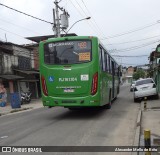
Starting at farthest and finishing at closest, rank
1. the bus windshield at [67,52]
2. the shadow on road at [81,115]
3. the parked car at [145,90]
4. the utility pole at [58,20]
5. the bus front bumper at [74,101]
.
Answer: the utility pole at [58,20] < the parked car at [145,90] < the shadow on road at [81,115] < the bus windshield at [67,52] < the bus front bumper at [74,101]

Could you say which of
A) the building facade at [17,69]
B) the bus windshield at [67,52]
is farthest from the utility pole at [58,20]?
the bus windshield at [67,52]

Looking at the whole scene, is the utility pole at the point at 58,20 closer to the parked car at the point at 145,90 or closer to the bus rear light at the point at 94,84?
the parked car at the point at 145,90

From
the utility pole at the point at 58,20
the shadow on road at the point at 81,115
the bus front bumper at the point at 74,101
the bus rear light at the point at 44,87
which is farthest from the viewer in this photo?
the utility pole at the point at 58,20

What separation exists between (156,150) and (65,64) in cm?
702

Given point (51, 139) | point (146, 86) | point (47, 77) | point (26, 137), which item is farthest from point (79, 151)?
point (146, 86)

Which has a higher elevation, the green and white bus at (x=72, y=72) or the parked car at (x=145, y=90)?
the green and white bus at (x=72, y=72)

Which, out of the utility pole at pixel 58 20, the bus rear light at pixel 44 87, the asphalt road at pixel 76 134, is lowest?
the asphalt road at pixel 76 134

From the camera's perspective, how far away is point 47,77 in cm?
1368

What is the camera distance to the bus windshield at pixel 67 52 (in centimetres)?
1323

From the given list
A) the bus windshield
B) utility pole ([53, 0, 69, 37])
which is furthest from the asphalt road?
utility pole ([53, 0, 69, 37])

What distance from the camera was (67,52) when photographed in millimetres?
13516

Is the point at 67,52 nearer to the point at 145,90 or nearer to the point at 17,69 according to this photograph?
the point at 145,90

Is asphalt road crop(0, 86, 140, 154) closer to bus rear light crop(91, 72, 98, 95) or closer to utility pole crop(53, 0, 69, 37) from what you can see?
bus rear light crop(91, 72, 98, 95)

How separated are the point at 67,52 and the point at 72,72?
93 centimetres
